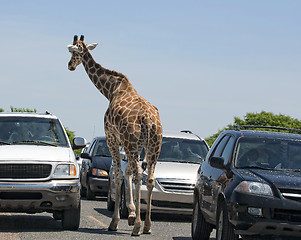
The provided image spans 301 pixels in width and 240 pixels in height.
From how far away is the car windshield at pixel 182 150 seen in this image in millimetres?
18656

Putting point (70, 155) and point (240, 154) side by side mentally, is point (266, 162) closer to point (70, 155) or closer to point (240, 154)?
point (240, 154)

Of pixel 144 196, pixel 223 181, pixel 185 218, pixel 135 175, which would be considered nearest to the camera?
pixel 223 181

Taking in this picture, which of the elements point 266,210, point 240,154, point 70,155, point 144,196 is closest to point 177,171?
point 144,196

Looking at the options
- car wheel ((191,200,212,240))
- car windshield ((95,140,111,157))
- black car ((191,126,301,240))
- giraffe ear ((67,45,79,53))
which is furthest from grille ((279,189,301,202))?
car windshield ((95,140,111,157))

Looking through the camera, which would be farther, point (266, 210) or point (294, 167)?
point (294, 167)

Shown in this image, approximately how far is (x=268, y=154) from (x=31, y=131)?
15.8 feet

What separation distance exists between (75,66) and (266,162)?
6491 millimetres

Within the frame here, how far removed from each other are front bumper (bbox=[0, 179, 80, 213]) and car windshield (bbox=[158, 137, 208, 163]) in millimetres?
4946

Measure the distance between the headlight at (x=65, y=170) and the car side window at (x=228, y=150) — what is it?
2.73 metres

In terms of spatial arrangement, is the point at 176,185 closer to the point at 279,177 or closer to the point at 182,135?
the point at 182,135

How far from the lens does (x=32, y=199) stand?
1361 centimetres

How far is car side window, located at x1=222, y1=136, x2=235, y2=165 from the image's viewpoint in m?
12.1

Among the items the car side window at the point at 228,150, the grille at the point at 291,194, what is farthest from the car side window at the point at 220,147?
the grille at the point at 291,194

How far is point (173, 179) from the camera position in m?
17.2
